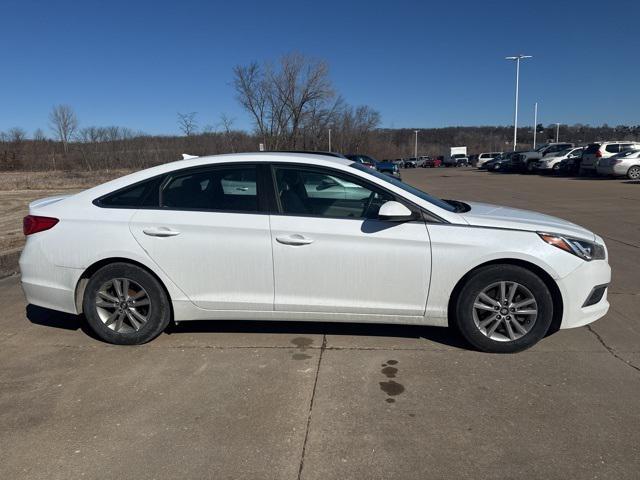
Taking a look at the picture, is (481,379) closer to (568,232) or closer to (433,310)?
(433,310)

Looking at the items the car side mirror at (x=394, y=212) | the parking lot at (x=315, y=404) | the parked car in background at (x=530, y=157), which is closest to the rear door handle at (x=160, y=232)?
the parking lot at (x=315, y=404)

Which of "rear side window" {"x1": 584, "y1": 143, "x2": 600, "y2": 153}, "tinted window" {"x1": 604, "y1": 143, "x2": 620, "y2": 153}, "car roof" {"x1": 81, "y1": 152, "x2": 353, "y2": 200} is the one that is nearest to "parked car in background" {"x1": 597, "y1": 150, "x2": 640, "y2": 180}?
"tinted window" {"x1": 604, "y1": 143, "x2": 620, "y2": 153}

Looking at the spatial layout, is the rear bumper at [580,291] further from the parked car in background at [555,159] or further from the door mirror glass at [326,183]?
the parked car in background at [555,159]

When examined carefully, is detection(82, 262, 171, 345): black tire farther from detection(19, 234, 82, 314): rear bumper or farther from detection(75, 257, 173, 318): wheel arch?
detection(19, 234, 82, 314): rear bumper

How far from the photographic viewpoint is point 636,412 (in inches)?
121

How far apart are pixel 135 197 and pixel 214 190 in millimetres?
676

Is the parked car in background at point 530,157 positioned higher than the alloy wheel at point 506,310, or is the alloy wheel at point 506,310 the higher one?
the parked car in background at point 530,157

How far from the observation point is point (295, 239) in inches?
152

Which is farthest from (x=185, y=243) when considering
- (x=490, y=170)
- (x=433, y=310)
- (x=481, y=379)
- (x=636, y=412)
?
(x=490, y=170)

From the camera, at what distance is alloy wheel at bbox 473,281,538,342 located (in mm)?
3803

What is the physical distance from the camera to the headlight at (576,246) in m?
3.79

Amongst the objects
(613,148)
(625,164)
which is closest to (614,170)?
(625,164)

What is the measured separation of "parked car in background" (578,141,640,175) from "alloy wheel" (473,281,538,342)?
25624mm

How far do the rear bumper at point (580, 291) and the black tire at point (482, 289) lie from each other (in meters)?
0.13
